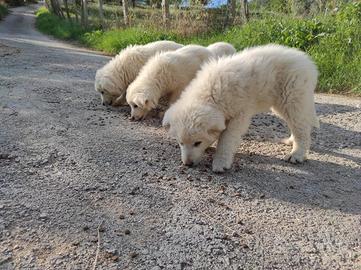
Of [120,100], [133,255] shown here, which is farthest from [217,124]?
[120,100]

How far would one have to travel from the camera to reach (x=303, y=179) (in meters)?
3.93

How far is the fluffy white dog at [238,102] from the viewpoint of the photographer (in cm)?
399

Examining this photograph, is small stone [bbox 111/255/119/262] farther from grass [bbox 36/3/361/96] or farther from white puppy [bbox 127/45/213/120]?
grass [bbox 36/3/361/96]

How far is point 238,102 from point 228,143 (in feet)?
1.53

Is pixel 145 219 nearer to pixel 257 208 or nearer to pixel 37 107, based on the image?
pixel 257 208

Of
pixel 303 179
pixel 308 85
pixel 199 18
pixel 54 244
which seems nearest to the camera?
pixel 54 244

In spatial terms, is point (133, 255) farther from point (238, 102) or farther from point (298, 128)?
point (298, 128)

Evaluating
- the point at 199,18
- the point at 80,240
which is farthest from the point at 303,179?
the point at 199,18

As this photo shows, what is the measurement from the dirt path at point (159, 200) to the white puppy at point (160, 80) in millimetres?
308

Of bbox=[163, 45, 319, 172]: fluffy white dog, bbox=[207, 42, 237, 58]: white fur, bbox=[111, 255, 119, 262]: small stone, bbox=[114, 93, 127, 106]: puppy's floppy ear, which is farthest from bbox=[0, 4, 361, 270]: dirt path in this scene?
bbox=[207, 42, 237, 58]: white fur

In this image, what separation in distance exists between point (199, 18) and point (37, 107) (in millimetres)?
8697

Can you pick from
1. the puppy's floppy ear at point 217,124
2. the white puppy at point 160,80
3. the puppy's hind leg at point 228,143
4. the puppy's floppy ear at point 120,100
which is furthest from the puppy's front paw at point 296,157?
the puppy's floppy ear at point 120,100

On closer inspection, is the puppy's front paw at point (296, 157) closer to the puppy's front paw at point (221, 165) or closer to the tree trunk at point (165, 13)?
the puppy's front paw at point (221, 165)

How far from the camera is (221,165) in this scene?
4.01 m
